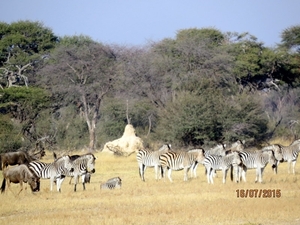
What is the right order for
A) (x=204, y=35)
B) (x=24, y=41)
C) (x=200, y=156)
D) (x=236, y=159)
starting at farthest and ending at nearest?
(x=24, y=41) → (x=204, y=35) → (x=200, y=156) → (x=236, y=159)

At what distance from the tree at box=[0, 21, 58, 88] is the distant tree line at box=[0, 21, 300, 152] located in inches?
2.7

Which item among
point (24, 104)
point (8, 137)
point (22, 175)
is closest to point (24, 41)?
point (24, 104)

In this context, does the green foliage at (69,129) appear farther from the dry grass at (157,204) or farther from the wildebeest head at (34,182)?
the wildebeest head at (34,182)

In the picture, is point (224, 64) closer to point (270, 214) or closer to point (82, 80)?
point (82, 80)

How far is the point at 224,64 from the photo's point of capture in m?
44.6

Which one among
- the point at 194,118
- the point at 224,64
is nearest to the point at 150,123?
the point at 224,64

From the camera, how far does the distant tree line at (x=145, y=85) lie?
37656mm

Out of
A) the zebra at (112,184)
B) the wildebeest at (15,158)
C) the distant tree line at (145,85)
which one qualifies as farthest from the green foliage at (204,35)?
the zebra at (112,184)

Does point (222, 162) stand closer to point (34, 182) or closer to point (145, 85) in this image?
point (34, 182)

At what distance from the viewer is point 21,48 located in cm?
5100

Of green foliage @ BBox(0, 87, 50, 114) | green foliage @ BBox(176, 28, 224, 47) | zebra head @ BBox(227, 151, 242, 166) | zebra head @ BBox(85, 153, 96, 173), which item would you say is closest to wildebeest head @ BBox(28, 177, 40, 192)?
zebra head @ BBox(85, 153, 96, 173)

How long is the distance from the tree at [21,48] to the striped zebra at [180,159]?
83.8 feet

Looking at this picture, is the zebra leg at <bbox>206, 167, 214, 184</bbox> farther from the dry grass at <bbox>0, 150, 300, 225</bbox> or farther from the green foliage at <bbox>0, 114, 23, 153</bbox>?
the green foliage at <bbox>0, 114, 23, 153</bbox>

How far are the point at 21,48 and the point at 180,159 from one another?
30892 millimetres
